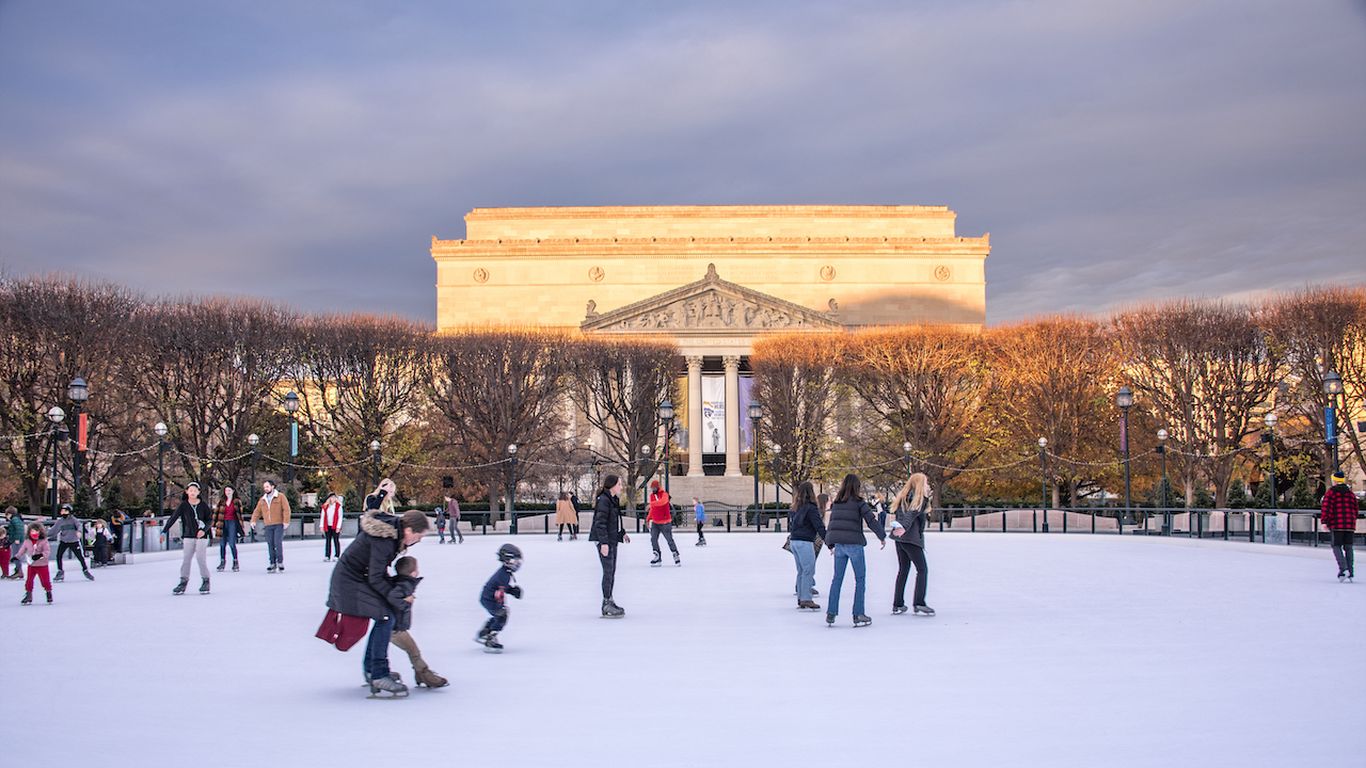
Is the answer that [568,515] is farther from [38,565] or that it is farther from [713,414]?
[713,414]

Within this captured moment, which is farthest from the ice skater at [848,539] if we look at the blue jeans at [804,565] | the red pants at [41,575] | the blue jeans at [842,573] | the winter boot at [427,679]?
the red pants at [41,575]

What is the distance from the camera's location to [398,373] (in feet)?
168

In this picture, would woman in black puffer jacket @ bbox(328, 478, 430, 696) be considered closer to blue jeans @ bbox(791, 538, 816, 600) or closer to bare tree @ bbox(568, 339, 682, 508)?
blue jeans @ bbox(791, 538, 816, 600)

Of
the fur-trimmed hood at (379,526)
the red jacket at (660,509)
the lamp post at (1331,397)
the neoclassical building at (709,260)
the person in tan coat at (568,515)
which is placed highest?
the neoclassical building at (709,260)

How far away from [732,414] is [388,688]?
59.9 metres

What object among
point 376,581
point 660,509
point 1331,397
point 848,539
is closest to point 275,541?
point 660,509

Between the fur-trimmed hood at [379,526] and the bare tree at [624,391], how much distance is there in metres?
46.5

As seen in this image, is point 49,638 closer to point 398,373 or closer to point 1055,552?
point 1055,552

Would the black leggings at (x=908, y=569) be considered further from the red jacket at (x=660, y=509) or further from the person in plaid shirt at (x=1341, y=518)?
the red jacket at (x=660, y=509)

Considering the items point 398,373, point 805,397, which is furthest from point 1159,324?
point 398,373

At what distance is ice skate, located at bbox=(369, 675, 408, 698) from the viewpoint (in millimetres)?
8656

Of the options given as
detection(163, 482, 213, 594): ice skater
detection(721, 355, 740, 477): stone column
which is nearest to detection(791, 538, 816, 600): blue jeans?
detection(163, 482, 213, 594): ice skater

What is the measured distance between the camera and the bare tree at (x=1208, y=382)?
45781 mm

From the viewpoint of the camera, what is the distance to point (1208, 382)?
46.2 m
